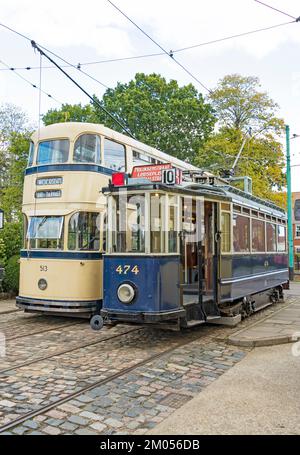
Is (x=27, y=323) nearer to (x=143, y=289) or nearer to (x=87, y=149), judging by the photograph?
(x=143, y=289)

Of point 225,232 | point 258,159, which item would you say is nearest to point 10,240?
point 225,232

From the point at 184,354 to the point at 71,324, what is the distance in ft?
13.0

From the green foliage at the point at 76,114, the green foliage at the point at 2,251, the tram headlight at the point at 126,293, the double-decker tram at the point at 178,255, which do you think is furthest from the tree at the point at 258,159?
the tram headlight at the point at 126,293

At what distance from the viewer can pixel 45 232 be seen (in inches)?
433

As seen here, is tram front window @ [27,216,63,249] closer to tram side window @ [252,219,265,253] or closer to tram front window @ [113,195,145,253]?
tram front window @ [113,195,145,253]

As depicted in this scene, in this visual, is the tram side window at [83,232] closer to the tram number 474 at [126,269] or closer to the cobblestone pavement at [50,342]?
the cobblestone pavement at [50,342]

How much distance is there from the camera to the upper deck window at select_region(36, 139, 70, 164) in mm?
11203

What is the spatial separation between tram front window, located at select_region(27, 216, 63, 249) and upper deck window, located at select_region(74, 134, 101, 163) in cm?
160

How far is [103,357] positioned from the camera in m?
7.69

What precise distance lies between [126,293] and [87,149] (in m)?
4.53

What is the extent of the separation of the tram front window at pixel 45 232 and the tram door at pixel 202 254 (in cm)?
318

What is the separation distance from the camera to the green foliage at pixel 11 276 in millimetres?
15079

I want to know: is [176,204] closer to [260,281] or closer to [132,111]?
[260,281]

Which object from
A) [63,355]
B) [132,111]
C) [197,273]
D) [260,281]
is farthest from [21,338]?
[132,111]
